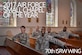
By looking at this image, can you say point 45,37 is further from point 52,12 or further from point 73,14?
point 52,12

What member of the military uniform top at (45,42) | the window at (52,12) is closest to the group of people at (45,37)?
the military uniform top at (45,42)

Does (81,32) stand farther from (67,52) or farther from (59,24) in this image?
(67,52)

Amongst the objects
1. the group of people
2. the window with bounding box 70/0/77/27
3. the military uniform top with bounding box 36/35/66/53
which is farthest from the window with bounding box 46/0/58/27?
the military uniform top with bounding box 36/35/66/53

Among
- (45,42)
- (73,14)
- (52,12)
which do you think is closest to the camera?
(45,42)

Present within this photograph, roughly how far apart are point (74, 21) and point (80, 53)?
2.48ft

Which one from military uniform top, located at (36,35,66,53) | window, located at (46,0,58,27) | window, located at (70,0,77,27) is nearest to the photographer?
military uniform top, located at (36,35,66,53)

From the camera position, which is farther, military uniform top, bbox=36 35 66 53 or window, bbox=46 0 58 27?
window, bbox=46 0 58 27

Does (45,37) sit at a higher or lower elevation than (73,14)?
lower

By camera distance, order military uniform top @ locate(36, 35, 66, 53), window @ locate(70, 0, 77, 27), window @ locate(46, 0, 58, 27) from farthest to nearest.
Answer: window @ locate(46, 0, 58, 27) < window @ locate(70, 0, 77, 27) < military uniform top @ locate(36, 35, 66, 53)

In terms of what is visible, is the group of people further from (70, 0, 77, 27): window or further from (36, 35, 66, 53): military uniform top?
(70, 0, 77, 27): window

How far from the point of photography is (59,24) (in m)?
3.19

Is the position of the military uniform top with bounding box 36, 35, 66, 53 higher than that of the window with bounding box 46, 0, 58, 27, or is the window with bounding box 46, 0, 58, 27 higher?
the window with bounding box 46, 0, 58, 27

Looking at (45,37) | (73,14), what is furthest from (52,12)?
(45,37)

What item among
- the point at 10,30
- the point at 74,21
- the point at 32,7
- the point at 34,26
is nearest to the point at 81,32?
the point at 74,21
